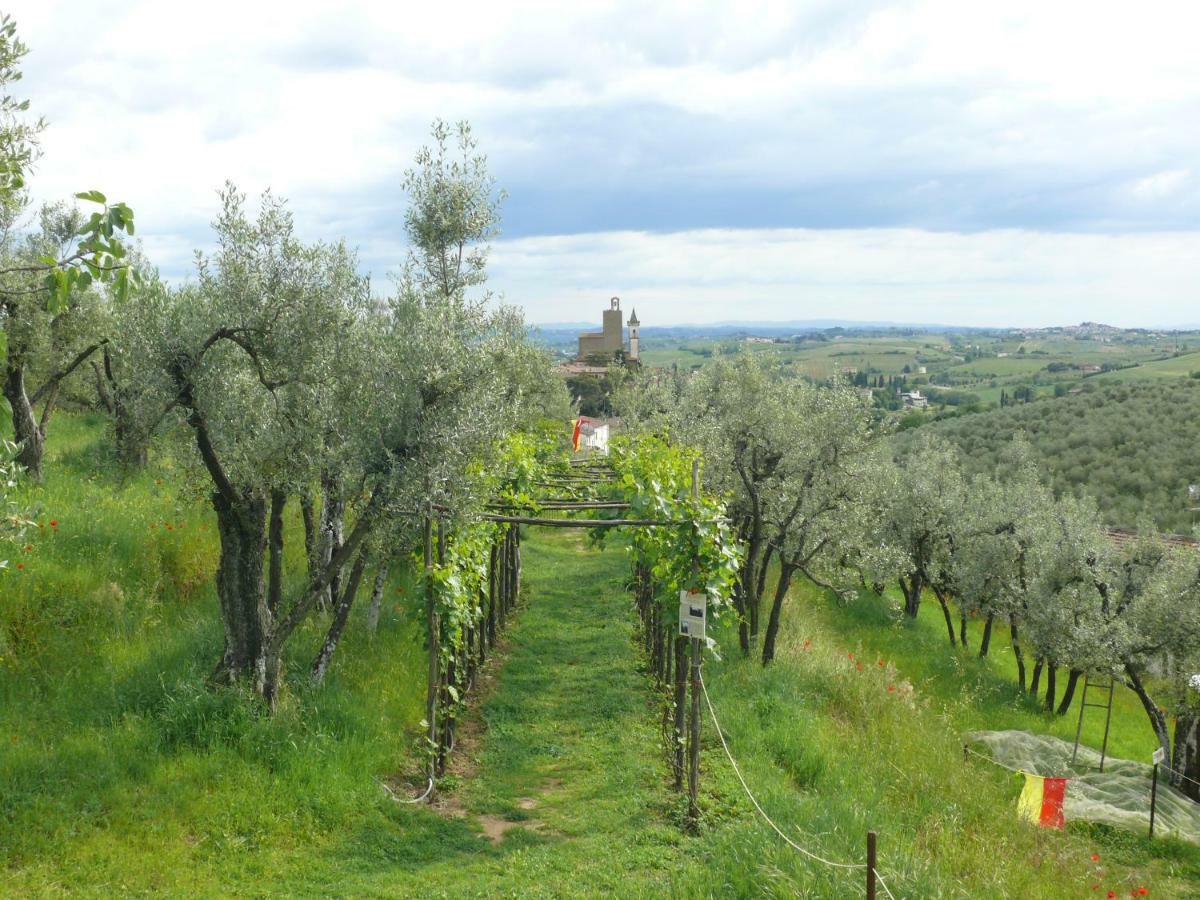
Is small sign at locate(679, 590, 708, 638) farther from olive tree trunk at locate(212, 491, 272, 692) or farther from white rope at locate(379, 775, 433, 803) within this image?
olive tree trunk at locate(212, 491, 272, 692)

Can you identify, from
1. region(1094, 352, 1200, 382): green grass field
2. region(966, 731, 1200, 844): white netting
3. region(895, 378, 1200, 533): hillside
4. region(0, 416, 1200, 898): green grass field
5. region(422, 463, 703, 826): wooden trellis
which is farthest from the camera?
region(1094, 352, 1200, 382): green grass field

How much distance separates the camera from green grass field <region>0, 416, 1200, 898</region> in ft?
24.1

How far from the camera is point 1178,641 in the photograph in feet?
60.6

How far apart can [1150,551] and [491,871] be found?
21.2 m

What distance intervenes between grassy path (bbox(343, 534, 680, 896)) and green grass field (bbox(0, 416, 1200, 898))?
4cm

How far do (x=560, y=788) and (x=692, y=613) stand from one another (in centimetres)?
279

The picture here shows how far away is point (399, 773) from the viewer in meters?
9.77

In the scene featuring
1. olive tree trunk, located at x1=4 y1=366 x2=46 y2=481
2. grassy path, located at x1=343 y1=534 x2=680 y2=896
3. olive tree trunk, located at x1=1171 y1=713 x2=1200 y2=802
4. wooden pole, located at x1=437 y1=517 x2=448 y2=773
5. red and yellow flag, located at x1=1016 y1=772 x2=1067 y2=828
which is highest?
olive tree trunk, located at x1=4 y1=366 x2=46 y2=481

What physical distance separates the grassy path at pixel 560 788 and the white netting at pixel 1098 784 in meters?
8.15

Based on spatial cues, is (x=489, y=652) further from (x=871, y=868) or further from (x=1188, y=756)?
(x=1188, y=756)

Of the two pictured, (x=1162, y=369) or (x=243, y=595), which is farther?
(x=1162, y=369)

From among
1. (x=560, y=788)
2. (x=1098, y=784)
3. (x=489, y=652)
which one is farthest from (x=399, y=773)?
Answer: (x=1098, y=784)

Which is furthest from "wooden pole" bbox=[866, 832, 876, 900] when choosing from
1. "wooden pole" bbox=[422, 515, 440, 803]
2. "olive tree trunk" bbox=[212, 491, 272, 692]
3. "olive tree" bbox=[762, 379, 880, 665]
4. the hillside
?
the hillside

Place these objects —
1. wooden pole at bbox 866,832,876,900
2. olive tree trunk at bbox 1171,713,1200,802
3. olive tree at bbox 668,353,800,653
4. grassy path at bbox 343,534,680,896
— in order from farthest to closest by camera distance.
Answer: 1. olive tree trunk at bbox 1171,713,1200,802
2. olive tree at bbox 668,353,800,653
3. grassy path at bbox 343,534,680,896
4. wooden pole at bbox 866,832,876,900
